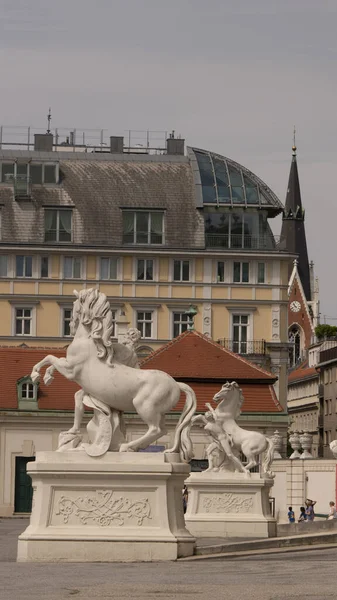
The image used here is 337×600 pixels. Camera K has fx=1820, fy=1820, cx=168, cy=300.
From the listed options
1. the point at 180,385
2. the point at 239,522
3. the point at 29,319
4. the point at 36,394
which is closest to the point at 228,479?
the point at 239,522

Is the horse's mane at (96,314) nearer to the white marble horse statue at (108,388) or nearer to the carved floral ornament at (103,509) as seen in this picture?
the white marble horse statue at (108,388)

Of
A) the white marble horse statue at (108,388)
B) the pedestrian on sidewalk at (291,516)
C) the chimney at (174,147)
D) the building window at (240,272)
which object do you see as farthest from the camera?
the chimney at (174,147)

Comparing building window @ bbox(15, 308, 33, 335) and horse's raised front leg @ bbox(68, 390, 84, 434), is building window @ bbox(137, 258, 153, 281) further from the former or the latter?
horse's raised front leg @ bbox(68, 390, 84, 434)

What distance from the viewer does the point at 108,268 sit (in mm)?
105250

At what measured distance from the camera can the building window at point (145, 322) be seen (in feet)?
343

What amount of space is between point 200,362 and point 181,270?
3315 centimetres

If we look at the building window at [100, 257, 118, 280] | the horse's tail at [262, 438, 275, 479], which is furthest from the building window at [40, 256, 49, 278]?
the horse's tail at [262, 438, 275, 479]

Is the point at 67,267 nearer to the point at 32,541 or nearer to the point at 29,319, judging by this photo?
the point at 29,319

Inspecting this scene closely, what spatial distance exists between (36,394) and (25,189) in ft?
125

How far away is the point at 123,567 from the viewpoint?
79.5 feet

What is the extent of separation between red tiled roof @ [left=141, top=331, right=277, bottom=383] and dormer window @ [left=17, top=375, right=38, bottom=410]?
16.9 feet

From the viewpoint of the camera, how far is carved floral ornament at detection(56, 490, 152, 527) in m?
26.0

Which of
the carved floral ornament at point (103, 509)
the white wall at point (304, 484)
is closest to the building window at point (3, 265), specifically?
the white wall at point (304, 484)

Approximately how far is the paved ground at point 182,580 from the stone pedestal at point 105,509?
2.02ft
